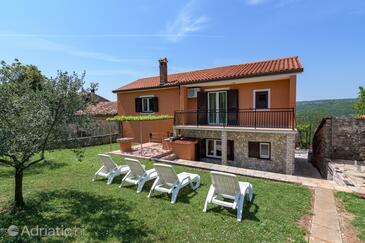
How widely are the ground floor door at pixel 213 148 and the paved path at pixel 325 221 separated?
22.3 feet

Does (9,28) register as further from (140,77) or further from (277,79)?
(140,77)

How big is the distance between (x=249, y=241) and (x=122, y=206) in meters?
3.58

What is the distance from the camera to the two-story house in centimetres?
1047

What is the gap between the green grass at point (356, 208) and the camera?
4.53 metres

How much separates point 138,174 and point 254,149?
289 inches

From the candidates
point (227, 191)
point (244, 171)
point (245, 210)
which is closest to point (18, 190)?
point (227, 191)

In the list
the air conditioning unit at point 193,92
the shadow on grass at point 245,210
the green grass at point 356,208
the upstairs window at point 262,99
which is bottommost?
the green grass at point 356,208

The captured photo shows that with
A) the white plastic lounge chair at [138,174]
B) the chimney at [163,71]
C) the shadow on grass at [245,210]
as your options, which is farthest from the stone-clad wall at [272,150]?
the chimney at [163,71]

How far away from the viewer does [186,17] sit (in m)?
11.0

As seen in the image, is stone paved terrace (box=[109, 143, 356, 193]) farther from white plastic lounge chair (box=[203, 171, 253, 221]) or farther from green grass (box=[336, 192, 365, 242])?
white plastic lounge chair (box=[203, 171, 253, 221])

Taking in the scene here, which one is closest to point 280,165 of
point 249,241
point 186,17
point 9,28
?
point 249,241

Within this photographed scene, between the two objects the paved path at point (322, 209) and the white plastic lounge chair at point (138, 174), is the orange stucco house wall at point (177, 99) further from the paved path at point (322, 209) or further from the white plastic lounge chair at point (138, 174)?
the white plastic lounge chair at point (138, 174)

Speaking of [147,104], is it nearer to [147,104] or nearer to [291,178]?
[147,104]

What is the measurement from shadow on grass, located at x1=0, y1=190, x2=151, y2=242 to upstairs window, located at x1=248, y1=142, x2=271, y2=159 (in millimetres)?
8269
